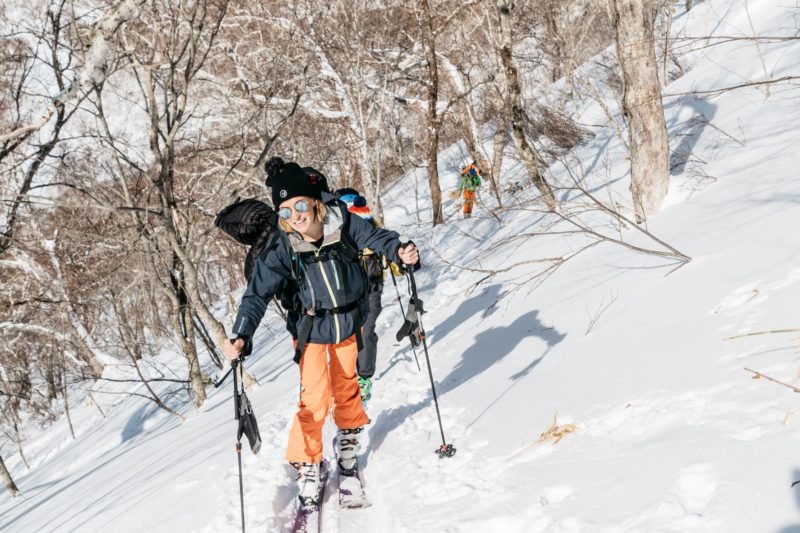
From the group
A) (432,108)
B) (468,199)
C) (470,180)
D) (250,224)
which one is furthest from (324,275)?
(432,108)

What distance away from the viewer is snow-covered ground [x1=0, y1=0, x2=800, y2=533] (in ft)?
6.77

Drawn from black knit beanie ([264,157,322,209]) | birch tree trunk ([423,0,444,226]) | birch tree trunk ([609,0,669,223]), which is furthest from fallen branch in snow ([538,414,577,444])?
birch tree trunk ([423,0,444,226])

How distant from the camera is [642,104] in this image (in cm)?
521

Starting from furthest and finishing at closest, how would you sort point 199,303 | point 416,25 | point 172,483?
point 416,25 < point 199,303 < point 172,483

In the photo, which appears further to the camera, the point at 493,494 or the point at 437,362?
the point at 437,362

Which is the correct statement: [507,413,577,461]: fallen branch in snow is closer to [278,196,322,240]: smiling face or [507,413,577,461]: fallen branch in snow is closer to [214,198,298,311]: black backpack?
[278,196,322,240]: smiling face

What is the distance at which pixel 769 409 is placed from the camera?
209 centimetres

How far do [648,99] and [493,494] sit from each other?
4.06 m

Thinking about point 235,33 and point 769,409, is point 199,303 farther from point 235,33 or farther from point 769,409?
point 235,33

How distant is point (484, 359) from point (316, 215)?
2.13m

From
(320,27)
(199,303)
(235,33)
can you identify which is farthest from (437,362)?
(235,33)

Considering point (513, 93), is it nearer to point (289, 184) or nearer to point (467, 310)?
point (467, 310)

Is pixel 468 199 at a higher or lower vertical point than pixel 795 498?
lower

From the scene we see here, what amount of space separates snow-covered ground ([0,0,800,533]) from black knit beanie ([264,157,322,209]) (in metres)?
1.71
